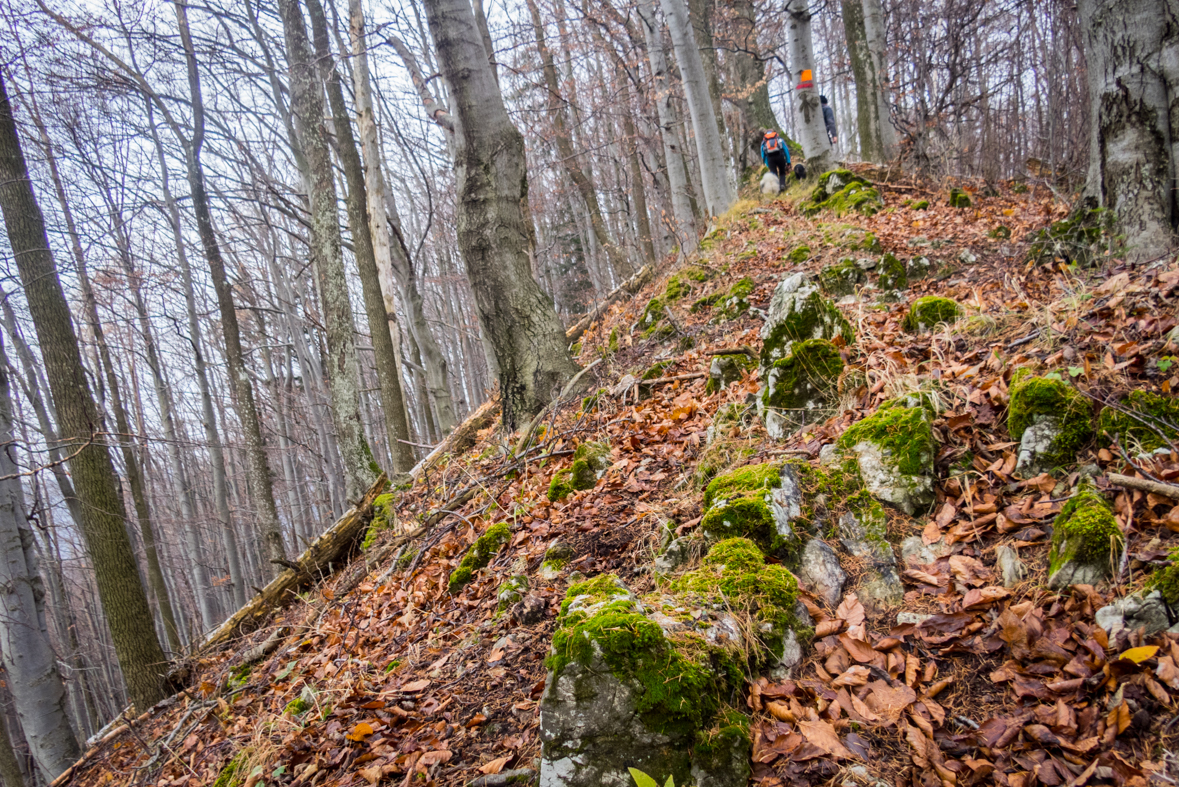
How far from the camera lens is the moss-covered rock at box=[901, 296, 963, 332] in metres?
3.71

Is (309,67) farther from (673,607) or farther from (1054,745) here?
(1054,745)

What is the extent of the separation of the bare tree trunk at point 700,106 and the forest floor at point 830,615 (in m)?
4.78

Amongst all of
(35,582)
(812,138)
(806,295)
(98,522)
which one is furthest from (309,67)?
(812,138)

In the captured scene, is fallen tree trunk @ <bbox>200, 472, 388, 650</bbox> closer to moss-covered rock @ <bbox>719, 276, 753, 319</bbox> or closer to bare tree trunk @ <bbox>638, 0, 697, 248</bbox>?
moss-covered rock @ <bbox>719, 276, 753, 319</bbox>

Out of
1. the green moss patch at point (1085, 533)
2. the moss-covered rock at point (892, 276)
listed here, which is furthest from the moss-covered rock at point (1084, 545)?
the moss-covered rock at point (892, 276)

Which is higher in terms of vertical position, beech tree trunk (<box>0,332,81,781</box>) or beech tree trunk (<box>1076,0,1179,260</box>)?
beech tree trunk (<box>1076,0,1179,260</box>)

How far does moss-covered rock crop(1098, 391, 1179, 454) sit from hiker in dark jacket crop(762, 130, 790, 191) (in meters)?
9.86

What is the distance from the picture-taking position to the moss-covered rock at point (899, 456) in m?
2.61

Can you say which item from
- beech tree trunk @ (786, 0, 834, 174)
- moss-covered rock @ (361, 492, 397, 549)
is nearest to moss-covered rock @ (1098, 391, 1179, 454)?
moss-covered rock @ (361, 492, 397, 549)

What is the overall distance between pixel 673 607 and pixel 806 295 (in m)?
2.61

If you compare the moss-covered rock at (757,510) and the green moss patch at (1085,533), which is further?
the moss-covered rock at (757,510)

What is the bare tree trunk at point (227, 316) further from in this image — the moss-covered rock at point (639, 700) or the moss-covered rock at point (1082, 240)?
the moss-covered rock at point (1082, 240)

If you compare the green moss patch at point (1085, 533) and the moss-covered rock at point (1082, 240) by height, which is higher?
the moss-covered rock at point (1082, 240)

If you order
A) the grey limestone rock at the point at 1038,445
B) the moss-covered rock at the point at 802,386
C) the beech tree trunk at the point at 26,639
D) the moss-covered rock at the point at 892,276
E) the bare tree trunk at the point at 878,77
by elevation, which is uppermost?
the bare tree trunk at the point at 878,77
